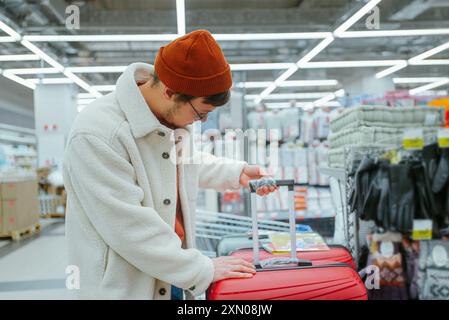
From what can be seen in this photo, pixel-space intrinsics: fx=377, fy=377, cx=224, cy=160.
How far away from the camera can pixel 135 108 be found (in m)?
0.82

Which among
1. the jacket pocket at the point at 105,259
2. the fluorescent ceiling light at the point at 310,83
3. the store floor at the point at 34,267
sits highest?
the fluorescent ceiling light at the point at 310,83

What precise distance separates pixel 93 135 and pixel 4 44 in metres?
1.12

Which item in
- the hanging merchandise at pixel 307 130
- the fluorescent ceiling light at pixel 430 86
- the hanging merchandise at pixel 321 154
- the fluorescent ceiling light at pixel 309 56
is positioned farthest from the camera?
the fluorescent ceiling light at pixel 309 56

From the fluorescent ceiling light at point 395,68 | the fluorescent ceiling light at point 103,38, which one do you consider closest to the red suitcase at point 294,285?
the fluorescent ceiling light at point 103,38

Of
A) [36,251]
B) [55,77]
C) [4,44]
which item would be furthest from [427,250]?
[36,251]

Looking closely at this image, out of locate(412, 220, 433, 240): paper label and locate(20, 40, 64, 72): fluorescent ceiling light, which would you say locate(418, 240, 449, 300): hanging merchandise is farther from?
locate(20, 40, 64, 72): fluorescent ceiling light

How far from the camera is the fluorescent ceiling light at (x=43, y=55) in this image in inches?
65.2

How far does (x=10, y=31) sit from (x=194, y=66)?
119cm

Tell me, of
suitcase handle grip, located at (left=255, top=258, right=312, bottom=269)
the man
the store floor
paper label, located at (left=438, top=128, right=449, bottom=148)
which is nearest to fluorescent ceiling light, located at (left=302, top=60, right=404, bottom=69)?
paper label, located at (left=438, top=128, right=449, bottom=148)

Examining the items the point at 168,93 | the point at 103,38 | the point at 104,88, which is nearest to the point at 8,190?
the point at 103,38

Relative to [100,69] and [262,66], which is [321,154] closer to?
[262,66]

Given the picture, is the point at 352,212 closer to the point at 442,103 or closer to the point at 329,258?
the point at 329,258

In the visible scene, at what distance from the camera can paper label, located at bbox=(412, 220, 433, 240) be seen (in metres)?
1.77

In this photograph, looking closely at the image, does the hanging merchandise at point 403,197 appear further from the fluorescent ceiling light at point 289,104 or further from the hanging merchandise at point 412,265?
the fluorescent ceiling light at point 289,104
